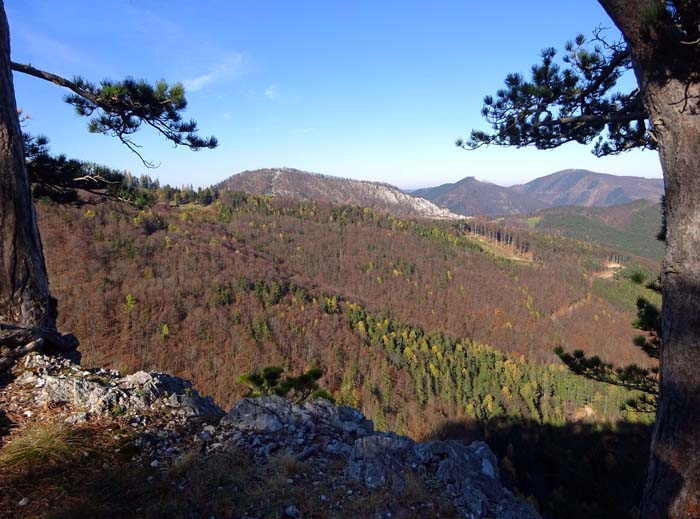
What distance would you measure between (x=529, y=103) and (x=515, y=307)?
100.0m

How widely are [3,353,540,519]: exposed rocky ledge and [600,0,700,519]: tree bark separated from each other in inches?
45.3

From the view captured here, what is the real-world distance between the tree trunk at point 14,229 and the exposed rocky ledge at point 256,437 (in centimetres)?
61

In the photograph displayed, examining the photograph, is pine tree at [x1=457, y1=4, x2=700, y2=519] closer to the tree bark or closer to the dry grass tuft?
the tree bark

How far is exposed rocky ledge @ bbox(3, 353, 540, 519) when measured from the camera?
2.95 metres

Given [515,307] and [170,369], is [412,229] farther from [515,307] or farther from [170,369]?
[170,369]

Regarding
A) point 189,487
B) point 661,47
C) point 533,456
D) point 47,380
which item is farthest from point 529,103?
point 533,456

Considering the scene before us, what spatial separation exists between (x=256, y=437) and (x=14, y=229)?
10.5 ft

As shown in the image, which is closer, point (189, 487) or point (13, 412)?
point (189, 487)

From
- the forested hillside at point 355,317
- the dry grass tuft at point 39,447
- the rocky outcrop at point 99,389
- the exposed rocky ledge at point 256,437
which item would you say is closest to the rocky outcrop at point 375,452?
the exposed rocky ledge at point 256,437

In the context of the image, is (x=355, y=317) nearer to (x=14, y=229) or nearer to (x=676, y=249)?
(x=14, y=229)

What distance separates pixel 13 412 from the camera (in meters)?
2.93

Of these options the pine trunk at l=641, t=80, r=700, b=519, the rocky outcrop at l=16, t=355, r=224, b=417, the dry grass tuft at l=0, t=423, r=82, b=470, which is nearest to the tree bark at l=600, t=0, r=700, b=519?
the pine trunk at l=641, t=80, r=700, b=519

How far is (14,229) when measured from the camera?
3723 mm

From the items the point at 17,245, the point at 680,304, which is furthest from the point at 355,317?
the point at 680,304
